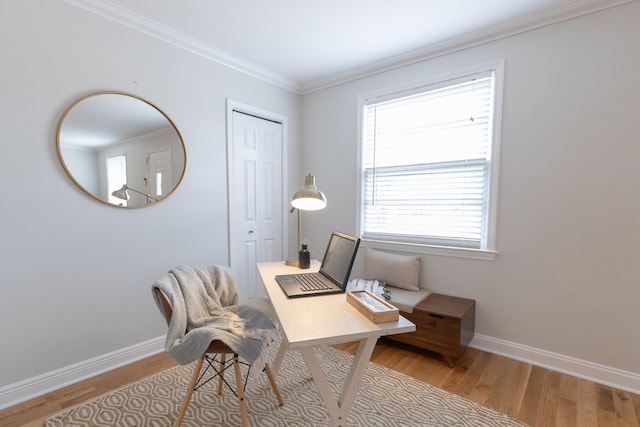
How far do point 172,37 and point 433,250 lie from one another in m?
2.86

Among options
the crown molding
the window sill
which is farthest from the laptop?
the crown molding

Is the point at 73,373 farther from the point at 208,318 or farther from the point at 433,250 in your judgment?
the point at 433,250

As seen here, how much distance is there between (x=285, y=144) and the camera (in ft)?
11.4

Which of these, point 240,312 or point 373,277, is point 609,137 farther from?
point 240,312

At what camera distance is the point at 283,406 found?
1816 mm

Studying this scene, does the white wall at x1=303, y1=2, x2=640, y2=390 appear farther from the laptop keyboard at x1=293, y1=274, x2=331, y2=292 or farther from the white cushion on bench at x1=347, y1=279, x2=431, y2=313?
the laptop keyboard at x1=293, y1=274, x2=331, y2=292

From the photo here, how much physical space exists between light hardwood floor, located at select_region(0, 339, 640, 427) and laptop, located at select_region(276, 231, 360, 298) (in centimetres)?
107

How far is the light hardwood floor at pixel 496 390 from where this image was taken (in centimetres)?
174

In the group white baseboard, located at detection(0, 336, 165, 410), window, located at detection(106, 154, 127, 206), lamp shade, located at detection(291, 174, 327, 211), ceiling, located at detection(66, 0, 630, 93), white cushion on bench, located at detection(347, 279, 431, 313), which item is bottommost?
white baseboard, located at detection(0, 336, 165, 410)

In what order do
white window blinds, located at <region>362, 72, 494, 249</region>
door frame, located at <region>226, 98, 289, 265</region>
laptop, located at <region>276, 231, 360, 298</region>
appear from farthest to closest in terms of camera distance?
1. door frame, located at <region>226, 98, 289, 265</region>
2. white window blinds, located at <region>362, 72, 494, 249</region>
3. laptop, located at <region>276, 231, 360, 298</region>

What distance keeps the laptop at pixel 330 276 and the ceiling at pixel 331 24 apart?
5.37ft

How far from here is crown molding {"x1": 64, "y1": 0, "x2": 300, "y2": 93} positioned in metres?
2.05

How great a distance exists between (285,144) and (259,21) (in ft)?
4.56

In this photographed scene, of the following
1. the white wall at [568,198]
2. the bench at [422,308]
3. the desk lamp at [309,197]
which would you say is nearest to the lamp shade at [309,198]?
the desk lamp at [309,197]
